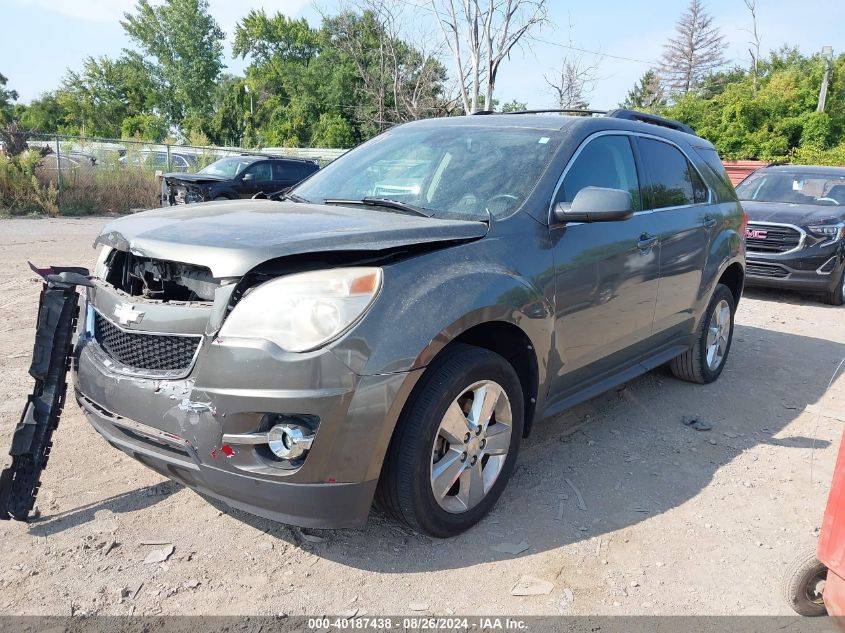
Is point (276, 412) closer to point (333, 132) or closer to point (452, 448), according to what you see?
point (452, 448)

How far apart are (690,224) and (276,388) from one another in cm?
329

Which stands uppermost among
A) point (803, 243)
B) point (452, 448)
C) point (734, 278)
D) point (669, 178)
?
point (669, 178)

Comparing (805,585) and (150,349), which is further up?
(150,349)

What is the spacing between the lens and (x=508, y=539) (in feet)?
9.73

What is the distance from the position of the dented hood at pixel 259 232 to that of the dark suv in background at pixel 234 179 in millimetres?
10768

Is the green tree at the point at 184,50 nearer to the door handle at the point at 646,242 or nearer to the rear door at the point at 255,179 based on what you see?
the rear door at the point at 255,179

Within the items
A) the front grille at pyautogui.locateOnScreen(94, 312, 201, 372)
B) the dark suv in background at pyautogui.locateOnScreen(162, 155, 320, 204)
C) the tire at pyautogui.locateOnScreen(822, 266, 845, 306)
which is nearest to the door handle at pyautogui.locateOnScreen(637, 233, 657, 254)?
the front grille at pyautogui.locateOnScreen(94, 312, 201, 372)

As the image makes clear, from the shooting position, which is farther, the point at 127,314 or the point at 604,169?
the point at 604,169

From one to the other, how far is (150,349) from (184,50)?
204 feet

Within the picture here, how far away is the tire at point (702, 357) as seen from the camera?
16.4 feet

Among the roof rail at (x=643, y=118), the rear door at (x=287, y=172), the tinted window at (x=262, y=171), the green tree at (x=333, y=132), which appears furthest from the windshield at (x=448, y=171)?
the green tree at (x=333, y=132)

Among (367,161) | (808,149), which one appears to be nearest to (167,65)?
(808,149)

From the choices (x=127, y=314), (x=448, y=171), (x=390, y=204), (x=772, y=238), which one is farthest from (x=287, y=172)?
(x=127, y=314)

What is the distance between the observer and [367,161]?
396 centimetres
